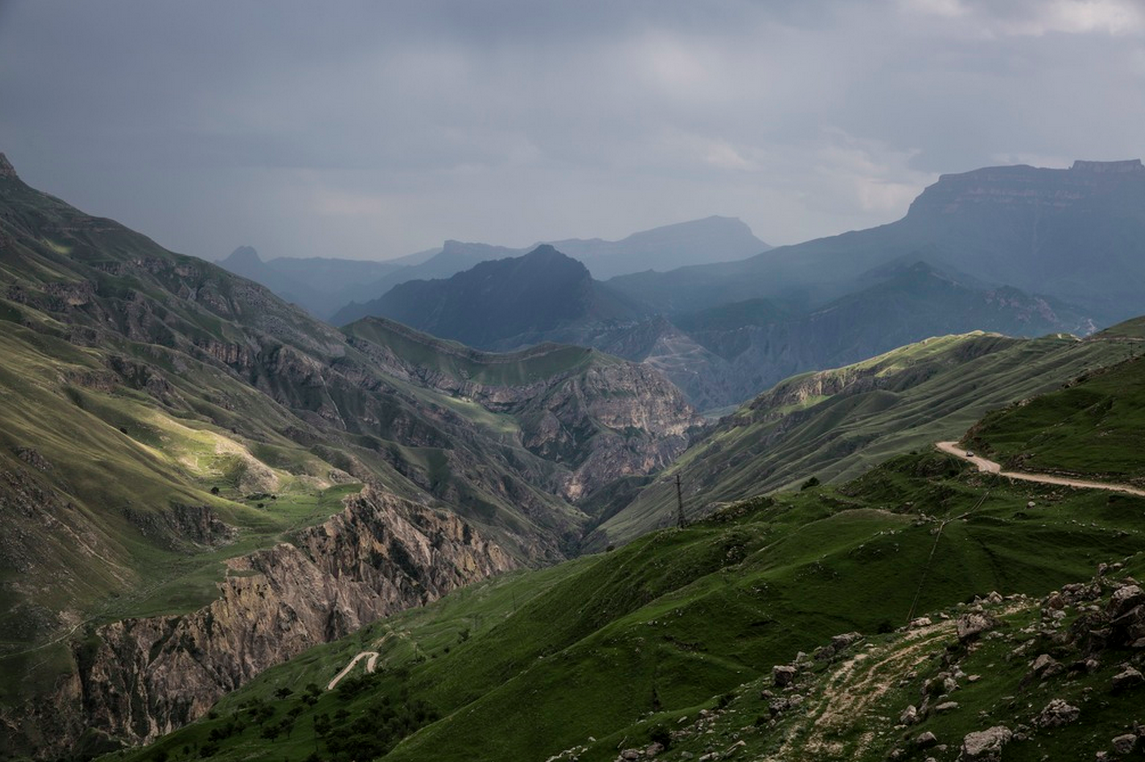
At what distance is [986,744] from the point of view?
39.2m

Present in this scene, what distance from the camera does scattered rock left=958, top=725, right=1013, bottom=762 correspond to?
127ft

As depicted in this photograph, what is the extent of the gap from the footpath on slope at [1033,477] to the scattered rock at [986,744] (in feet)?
209

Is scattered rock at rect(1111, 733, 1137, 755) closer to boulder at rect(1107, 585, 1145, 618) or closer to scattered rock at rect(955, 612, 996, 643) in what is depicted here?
boulder at rect(1107, 585, 1145, 618)

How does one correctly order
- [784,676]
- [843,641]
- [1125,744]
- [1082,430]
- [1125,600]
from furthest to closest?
[1082,430], [843,641], [784,676], [1125,600], [1125,744]

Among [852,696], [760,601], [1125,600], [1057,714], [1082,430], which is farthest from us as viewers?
[1082,430]

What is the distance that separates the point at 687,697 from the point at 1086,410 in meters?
88.5

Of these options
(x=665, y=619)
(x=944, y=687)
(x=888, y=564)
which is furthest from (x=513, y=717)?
(x=944, y=687)

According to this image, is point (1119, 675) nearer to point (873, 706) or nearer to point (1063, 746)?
point (1063, 746)

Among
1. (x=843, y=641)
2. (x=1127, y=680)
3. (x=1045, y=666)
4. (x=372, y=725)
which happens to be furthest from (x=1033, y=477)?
(x=372, y=725)

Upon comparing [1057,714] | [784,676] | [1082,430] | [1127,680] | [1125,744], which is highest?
[1127,680]

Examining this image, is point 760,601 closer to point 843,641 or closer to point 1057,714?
point 843,641

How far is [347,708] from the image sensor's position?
157 m

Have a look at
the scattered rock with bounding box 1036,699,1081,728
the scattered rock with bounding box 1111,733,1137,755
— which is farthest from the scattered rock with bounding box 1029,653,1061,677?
the scattered rock with bounding box 1111,733,1137,755

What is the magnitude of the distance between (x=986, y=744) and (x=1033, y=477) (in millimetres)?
78536
